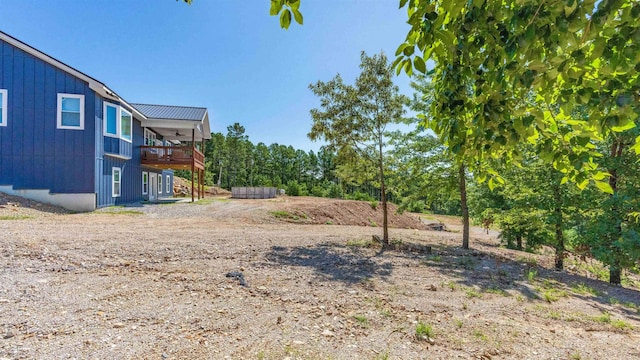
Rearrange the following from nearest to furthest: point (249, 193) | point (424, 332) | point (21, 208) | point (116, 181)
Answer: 1. point (424, 332)
2. point (21, 208)
3. point (116, 181)
4. point (249, 193)

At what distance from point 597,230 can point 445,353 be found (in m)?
5.51

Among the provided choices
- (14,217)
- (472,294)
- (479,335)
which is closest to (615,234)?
(472,294)

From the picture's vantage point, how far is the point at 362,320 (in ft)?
9.72

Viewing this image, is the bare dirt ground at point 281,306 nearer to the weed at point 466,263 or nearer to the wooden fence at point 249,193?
the weed at point 466,263

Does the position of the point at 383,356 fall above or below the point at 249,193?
below

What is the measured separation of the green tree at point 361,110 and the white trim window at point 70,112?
34.3 ft

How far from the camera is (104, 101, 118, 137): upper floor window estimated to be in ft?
41.6

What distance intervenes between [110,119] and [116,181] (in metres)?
2.92

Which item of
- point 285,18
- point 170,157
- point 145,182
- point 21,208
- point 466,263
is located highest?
point 170,157

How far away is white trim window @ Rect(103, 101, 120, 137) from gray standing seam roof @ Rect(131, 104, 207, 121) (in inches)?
158

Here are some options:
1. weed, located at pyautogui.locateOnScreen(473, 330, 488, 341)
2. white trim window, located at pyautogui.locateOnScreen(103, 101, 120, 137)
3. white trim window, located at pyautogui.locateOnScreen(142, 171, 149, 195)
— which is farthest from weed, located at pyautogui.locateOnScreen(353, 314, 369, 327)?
white trim window, located at pyautogui.locateOnScreen(142, 171, 149, 195)

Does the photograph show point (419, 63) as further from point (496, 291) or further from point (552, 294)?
point (552, 294)

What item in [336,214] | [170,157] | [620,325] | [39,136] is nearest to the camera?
[620,325]

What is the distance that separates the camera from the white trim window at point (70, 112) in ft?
38.5
